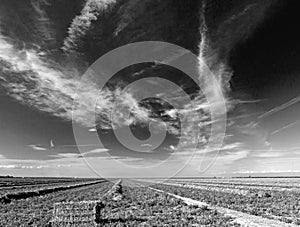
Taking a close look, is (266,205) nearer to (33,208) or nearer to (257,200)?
(257,200)

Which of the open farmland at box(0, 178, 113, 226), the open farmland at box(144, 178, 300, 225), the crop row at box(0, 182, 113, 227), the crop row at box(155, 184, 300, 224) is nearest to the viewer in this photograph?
the crop row at box(0, 182, 113, 227)

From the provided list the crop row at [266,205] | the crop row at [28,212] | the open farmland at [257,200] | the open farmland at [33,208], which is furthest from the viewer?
the open farmland at [257,200]

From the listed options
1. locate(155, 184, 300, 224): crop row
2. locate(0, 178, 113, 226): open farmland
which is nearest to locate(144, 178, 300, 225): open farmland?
locate(155, 184, 300, 224): crop row

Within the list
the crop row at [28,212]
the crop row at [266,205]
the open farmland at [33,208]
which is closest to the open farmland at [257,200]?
the crop row at [266,205]

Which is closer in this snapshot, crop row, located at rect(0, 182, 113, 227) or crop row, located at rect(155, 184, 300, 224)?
crop row, located at rect(0, 182, 113, 227)

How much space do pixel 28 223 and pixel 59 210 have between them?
2.01 m

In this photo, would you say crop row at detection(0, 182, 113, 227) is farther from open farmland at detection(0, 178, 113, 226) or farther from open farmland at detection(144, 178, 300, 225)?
open farmland at detection(144, 178, 300, 225)

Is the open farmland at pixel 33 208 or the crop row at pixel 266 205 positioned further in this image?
the crop row at pixel 266 205

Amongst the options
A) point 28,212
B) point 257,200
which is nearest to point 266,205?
point 257,200

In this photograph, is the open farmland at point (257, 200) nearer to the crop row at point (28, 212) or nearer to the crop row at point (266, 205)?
the crop row at point (266, 205)

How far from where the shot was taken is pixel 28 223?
59.5 feet

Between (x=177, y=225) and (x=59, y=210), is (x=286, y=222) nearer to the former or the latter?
(x=177, y=225)

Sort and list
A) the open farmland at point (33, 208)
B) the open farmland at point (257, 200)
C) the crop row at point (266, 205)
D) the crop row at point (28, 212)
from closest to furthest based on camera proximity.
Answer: the crop row at point (28, 212) < the open farmland at point (33, 208) < the crop row at point (266, 205) < the open farmland at point (257, 200)

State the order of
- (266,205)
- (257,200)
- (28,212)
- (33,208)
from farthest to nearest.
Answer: (257,200) < (266,205) < (33,208) < (28,212)
